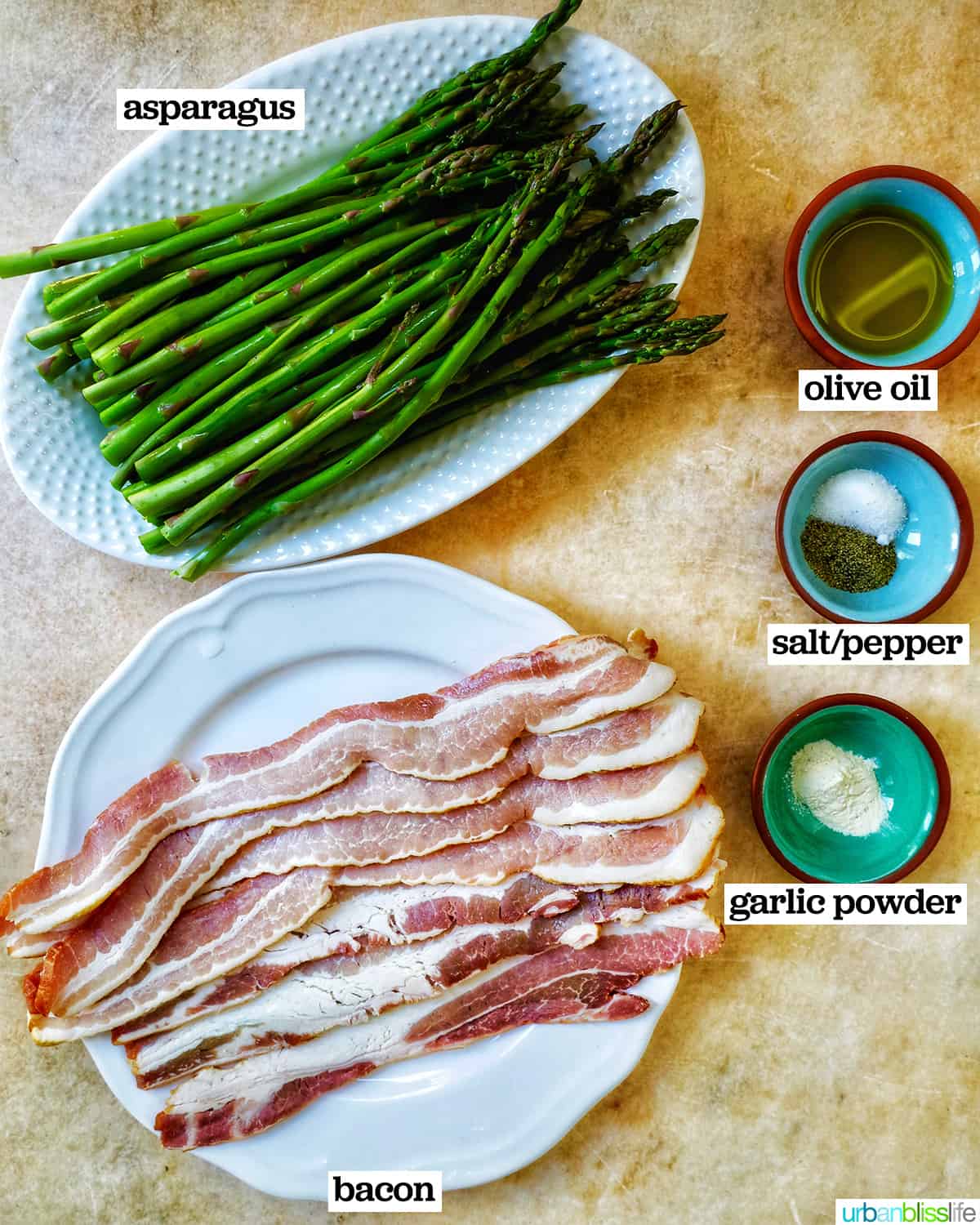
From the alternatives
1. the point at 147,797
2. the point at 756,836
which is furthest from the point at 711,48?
the point at 147,797

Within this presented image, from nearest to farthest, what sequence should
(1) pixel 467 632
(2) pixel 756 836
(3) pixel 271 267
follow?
1. (3) pixel 271 267
2. (1) pixel 467 632
3. (2) pixel 756 836

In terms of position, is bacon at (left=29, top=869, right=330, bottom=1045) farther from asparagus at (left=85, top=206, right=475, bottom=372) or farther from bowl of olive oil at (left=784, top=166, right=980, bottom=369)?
bowl of olive oil at (left=784, top=166, right=980, bottom=369)

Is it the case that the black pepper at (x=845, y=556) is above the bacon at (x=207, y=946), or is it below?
above

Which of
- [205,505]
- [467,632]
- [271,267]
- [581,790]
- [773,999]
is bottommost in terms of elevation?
[773,999]

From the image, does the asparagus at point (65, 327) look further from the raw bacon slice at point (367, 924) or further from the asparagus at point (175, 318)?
the raw bacon slice at point (367, 924)

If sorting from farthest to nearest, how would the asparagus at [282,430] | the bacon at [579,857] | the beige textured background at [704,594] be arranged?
the beige textured background at [704,594] < the bacon at [579,857] < the asparagus at [282,430]

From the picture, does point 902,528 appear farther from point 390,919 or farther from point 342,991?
point 342,991

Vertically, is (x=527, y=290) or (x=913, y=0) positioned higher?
(x=913, y=0)

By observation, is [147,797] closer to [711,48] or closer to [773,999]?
[773,999]

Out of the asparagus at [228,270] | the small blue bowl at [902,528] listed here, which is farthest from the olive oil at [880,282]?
the asparagus at [228,270]
